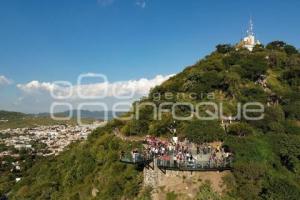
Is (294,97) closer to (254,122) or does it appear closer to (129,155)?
(254,122)

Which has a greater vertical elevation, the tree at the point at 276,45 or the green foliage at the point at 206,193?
the tree at the point at 276,45

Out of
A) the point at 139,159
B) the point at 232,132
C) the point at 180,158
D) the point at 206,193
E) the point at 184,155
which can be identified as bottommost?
the point at 206,193

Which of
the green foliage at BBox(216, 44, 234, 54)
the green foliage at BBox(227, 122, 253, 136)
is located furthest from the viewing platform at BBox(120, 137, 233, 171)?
the green foliage at BBox(216, 44, 234, 54)

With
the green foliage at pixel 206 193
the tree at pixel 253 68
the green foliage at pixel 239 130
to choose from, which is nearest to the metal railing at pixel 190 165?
the green foliage at pixel 206 193

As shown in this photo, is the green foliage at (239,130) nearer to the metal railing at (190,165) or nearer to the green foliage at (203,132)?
the green foliage at (203,132)

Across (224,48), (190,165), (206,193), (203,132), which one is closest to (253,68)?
(224,48)

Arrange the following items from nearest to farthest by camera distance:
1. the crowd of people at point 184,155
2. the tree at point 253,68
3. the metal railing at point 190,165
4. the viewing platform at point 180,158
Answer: the metal railing at point 190,165 < the viewing platform at point 180,158 < the crowd of people at point 184,155 < the tree at point 253,68

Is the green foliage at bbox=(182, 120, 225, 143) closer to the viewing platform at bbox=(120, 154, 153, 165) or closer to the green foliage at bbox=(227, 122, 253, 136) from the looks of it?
the green foliage at bbox=(227, 122, 253, 136)

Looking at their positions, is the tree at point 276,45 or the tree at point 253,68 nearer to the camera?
the tree at point 253,68

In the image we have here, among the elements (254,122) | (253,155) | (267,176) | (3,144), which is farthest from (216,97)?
(3,144)

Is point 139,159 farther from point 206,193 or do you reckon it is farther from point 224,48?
point 224,48
